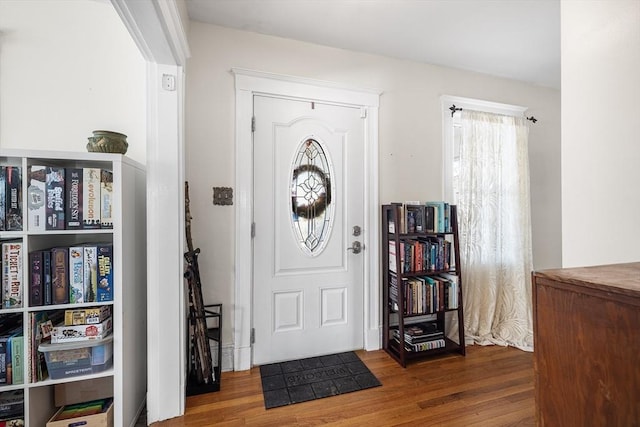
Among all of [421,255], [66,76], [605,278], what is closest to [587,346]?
[605,278]

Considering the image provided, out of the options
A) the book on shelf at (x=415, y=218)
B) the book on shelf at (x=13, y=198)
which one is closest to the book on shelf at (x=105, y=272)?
the book on shelf at (x=13, y=198)

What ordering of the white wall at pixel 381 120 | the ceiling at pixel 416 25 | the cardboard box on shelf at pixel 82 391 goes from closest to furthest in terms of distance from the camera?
the cardboard box on shelf at pixel 82 391 < the ceiling at pixel 416 25 < the white wall at pixel 381 120

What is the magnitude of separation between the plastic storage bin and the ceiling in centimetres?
213

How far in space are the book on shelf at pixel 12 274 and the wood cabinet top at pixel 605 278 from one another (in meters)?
2.07

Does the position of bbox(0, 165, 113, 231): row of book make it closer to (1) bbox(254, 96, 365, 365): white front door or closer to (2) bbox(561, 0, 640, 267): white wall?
(1) bbox(254, 96, 365, 365): white front door

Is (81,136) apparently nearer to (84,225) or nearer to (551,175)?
(84,225)

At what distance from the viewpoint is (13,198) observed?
4.36ft

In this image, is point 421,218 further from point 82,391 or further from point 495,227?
point 82,391

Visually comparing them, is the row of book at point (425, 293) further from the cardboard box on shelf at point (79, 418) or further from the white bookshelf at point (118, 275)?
the cardboard box on shelf at point (79, 418)

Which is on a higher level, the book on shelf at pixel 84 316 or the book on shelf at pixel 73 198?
the book on shelf at pixel 73 198

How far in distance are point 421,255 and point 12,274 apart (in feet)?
8.31

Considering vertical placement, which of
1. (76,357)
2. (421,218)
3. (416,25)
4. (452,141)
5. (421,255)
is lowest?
(76,357)

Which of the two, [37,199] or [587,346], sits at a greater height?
[37,199]

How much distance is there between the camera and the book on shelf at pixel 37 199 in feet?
4.41
